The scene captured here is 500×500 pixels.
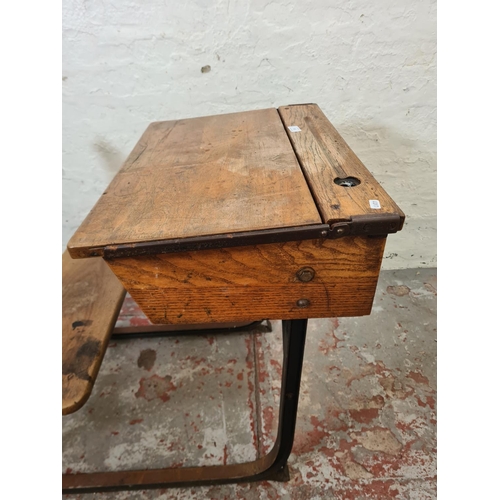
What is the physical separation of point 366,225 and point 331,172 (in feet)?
0.81

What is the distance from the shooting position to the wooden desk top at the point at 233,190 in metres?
0.69

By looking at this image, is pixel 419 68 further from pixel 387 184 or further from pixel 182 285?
pixel 182 285

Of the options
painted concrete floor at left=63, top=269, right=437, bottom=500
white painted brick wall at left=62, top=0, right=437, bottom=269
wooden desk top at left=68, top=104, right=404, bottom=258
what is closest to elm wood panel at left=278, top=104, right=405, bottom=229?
wooden desk top at left=68, top=104, right=404, bottom=258

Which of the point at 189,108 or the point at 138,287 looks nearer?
the point at 138,287

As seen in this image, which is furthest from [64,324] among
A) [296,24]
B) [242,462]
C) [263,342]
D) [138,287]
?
[296,24]

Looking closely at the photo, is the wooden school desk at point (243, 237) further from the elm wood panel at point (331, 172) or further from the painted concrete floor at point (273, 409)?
the painted concrete floor at point (273, 409)

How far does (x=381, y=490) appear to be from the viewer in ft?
4.12

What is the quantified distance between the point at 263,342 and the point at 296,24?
149 cm

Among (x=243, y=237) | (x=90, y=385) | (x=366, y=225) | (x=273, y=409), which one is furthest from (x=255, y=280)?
(x=273, y=409)

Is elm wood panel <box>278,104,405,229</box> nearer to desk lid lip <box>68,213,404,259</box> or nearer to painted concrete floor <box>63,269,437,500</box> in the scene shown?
desk lid lip <box>68,213,404,259</box>

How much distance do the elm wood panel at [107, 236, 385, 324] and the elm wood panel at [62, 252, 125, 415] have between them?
13.2 inches

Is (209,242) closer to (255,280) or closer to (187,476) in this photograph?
(255,280)

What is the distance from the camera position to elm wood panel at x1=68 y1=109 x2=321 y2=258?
701mm

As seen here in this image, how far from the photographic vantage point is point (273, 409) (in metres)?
1.52
